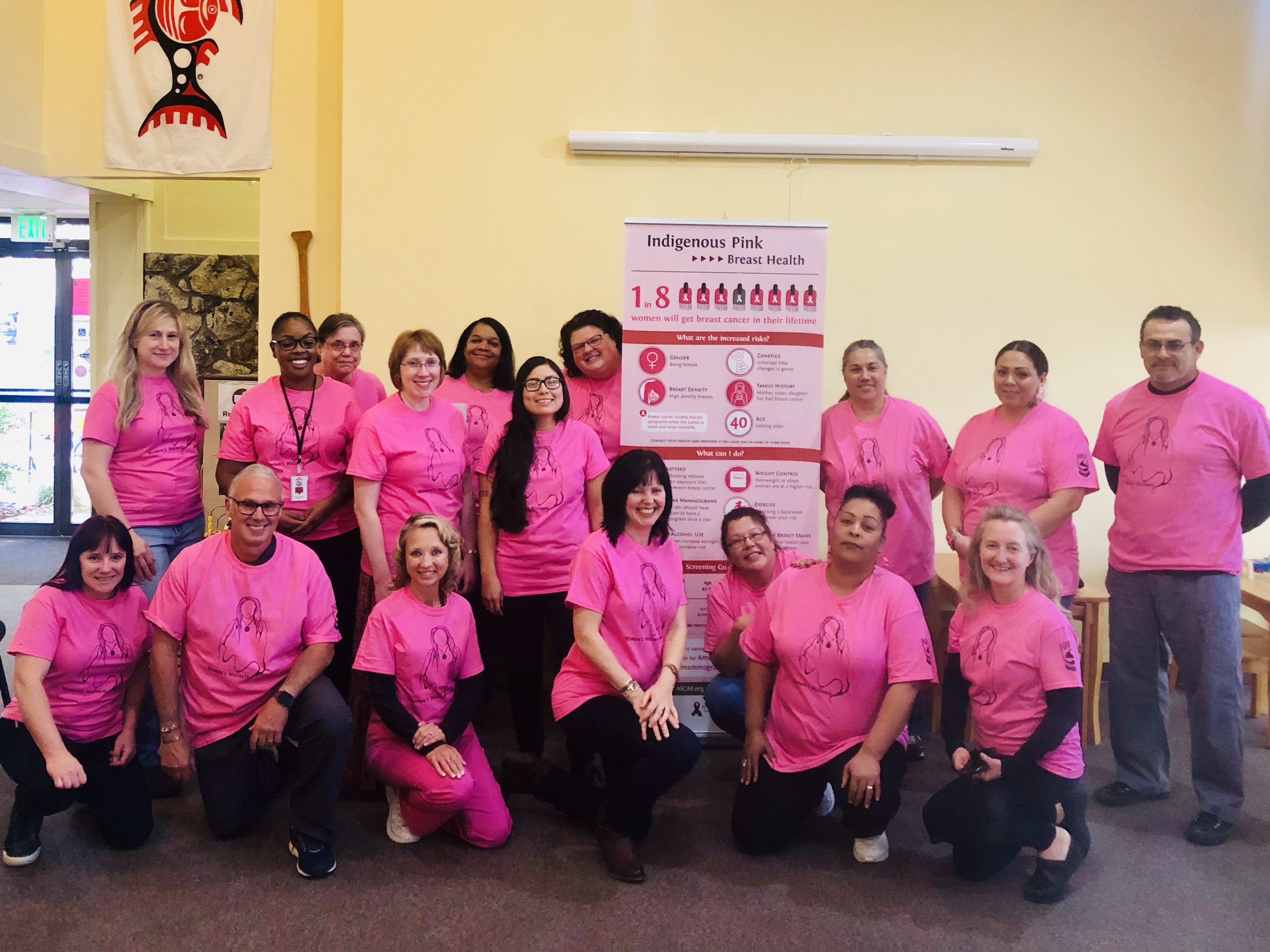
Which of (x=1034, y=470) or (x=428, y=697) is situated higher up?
(x=1034, y=470)

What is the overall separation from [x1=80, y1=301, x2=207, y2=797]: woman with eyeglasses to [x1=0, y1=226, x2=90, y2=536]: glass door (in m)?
5.06

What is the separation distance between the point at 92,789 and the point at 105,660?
0.34 meters

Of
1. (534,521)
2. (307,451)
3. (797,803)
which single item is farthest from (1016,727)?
(307,451)

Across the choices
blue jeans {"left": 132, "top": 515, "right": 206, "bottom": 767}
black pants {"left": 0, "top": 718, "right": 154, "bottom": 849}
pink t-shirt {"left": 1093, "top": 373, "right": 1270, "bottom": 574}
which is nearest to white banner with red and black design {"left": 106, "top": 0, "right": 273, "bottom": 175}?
blue jeans {"left": 132, "top": 515, "right": 206, "bottom": 767}

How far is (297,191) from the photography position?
14.4 feet

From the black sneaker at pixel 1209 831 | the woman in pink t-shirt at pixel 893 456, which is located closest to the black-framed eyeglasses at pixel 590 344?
the woman in pink t-shirt at pixel 893 456

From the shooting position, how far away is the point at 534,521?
290 cm

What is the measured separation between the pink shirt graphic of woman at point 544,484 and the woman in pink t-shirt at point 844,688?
2.52ft

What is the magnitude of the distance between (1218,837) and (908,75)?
3.32 meters

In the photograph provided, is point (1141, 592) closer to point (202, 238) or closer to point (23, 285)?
point (202, 238)

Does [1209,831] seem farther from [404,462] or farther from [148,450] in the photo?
[148,450]

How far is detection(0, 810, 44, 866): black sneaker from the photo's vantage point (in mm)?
2359

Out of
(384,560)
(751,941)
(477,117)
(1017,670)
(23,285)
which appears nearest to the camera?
(751,941)

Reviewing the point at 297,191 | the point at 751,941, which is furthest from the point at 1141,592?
the point at 297,191
